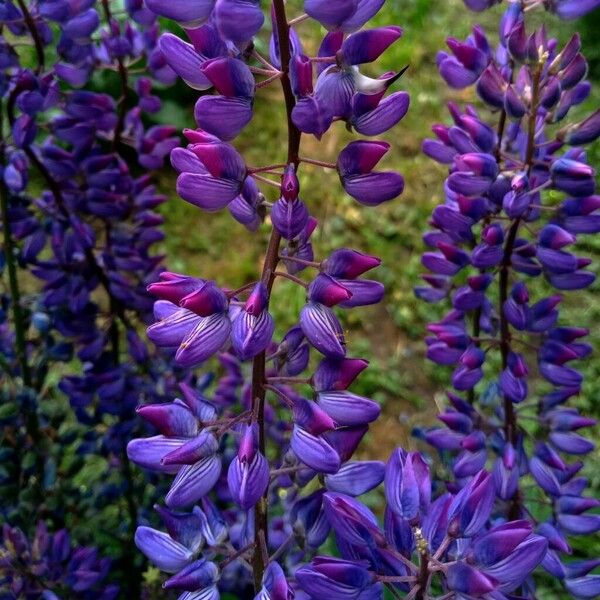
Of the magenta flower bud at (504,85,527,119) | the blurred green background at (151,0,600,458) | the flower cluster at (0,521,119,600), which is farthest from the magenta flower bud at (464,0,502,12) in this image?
the blurred green background at (151,0,600,458)

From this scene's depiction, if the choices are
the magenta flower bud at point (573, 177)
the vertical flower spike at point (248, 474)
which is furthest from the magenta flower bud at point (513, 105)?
the vertical flower spike at point (248, 474)

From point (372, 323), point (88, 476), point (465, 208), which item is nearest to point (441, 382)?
point (372, 323)

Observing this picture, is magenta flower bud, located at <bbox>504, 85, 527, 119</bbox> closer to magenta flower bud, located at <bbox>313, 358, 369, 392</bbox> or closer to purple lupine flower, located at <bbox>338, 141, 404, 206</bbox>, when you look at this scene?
purple lupine flower, located at <bbox>338, 141, 404, 206</bbox>

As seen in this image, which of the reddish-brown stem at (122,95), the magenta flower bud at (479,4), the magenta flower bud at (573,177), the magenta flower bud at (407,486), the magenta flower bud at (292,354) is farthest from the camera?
the reddish-brown stem at (122,95)

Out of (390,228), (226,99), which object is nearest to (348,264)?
(226,99)

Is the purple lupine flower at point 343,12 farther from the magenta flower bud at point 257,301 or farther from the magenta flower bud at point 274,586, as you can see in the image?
the magenta flower bud at point 274,586

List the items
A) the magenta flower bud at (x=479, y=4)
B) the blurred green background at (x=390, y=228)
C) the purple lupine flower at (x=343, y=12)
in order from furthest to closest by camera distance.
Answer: the blurred green background at (x=390, y=228) < the magenta flower bud at (x=479, y=4) < the purple lupine flower at (x=343, y=12)

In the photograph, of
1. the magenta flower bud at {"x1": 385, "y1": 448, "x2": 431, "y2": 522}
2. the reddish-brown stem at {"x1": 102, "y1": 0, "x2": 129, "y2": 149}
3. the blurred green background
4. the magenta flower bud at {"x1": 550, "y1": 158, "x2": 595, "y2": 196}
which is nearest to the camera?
the magenta flower bud at {"x1": 385, "y1": 448, "x2": 431, "y2": 522}
